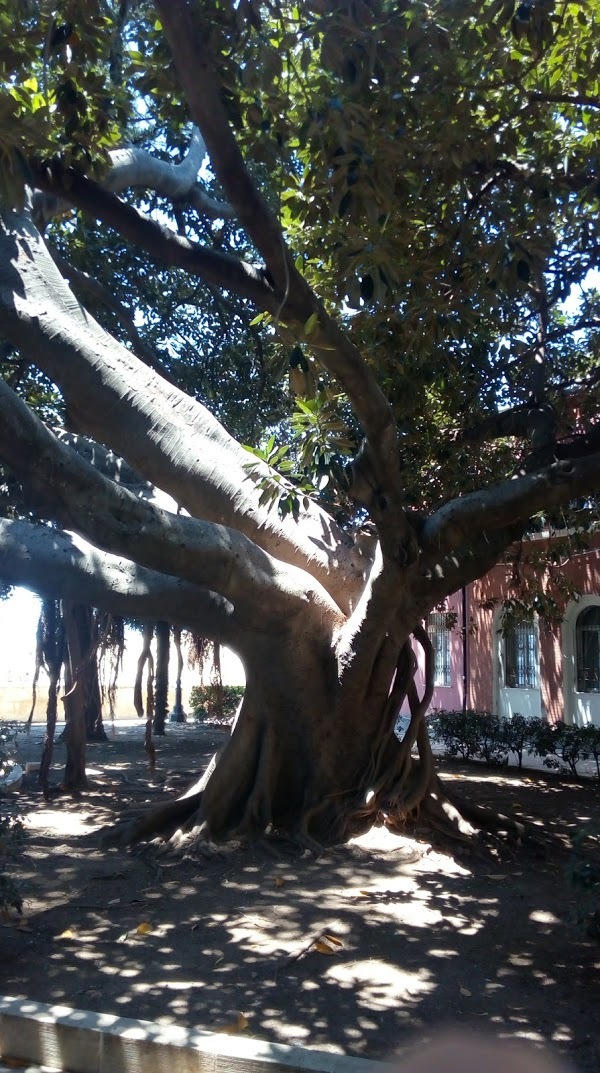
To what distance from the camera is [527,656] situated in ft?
65.1

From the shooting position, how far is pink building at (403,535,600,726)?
17.7 m

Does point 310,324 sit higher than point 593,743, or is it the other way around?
point 310,324

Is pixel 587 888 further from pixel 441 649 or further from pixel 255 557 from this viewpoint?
pixel 441 649

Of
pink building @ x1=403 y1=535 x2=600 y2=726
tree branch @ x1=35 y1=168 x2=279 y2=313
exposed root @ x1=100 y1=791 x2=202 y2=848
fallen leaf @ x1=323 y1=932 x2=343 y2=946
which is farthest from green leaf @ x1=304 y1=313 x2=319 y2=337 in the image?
pink building @ x1=403 y1=535 x2=600 y2=726

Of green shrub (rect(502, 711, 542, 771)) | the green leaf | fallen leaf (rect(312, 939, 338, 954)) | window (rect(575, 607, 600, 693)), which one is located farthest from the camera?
window (rect(575, 607, 600, 693))

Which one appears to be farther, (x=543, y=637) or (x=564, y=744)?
(x=543, y=637)

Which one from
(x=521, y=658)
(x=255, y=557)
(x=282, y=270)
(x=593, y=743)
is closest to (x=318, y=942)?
(x=255, y=557)

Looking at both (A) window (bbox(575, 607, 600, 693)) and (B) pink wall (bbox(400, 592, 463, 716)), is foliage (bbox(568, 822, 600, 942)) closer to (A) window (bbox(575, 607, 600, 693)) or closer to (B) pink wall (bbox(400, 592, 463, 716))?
(A) window (bbox(575, 607, 600, 693))

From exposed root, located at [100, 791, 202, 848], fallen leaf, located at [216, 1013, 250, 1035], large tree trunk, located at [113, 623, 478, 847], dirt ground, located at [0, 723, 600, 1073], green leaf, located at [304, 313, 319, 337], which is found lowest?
fallen leaf, located at [216, 1013, 250, 1035]

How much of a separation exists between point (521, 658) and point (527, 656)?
0.23 m

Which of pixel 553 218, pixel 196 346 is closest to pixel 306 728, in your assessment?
pixel 553 218

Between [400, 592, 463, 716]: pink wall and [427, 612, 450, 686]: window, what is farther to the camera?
[427, 612, 450, 686]: window

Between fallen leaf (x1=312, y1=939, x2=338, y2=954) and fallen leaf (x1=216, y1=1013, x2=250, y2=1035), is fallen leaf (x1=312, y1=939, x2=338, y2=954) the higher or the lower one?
the higher one

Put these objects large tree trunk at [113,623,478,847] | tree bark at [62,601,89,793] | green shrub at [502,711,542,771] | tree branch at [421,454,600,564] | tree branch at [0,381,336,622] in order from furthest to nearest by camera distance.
→ green shrub at [502,711,542,771] < tree bark at [62,601,89,793] < large tree trunk at [113,623,478,847] < tree branch at [421,454,600,564] < tree branch at [0,381,336,622]
